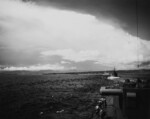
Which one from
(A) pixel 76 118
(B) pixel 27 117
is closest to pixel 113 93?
(A) pixel 76 118

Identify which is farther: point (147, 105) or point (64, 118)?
point (64, 118)

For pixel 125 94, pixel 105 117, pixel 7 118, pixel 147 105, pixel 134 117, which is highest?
pixel 125 94

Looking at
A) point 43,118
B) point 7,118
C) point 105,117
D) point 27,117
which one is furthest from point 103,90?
point 7,118

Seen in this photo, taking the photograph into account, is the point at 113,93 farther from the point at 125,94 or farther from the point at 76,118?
the point at 76,118

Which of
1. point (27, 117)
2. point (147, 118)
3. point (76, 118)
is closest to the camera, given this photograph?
point (147, 118)

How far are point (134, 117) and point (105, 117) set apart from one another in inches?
138

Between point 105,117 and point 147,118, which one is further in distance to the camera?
point 105,117

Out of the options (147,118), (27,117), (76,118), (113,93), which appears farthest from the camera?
(27,117)

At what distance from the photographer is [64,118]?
72.8 ft

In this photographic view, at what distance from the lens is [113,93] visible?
1484 cm

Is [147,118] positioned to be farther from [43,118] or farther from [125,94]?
[43,118]

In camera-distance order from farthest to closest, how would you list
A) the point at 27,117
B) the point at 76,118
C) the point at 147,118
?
the point at 27,117 → the point at 76,118 → the point at 147,118

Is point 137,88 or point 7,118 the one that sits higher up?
point 137,88

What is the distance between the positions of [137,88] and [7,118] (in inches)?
890
